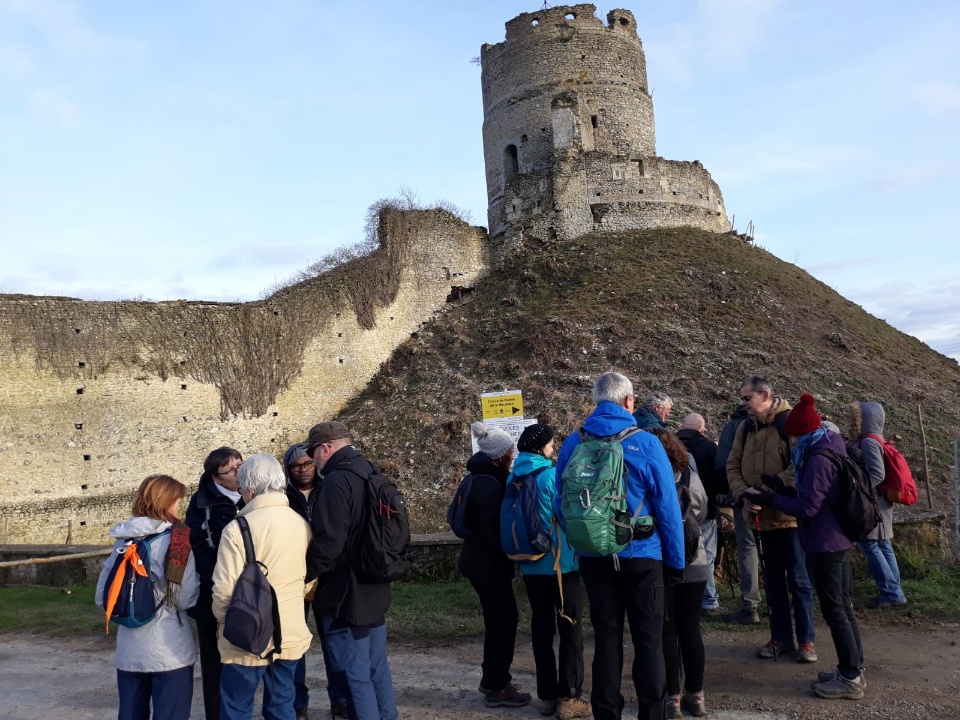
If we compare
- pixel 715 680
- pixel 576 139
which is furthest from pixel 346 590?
pixel 576 139

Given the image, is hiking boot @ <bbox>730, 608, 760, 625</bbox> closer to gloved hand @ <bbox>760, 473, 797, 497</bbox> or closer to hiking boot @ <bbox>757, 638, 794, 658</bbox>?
hiking boot @ <bbox>757, 638, 794, 658</bbox>

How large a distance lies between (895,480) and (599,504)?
3.73 m

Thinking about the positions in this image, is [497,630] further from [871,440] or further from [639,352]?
[639,352]

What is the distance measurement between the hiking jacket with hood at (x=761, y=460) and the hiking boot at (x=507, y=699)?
209 centimetres

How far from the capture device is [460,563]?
5008 millimetres

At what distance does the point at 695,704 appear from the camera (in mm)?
4336

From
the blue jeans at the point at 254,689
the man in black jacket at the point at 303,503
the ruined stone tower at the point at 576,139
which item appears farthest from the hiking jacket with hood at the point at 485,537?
the ruined stone tower at the point at 576,139

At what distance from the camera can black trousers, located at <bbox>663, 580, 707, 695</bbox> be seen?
4371 millimetres

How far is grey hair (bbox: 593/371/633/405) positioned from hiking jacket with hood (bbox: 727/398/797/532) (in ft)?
6.19

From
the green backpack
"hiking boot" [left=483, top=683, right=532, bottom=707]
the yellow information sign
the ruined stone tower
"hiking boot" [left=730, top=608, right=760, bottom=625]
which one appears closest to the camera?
the green backpack

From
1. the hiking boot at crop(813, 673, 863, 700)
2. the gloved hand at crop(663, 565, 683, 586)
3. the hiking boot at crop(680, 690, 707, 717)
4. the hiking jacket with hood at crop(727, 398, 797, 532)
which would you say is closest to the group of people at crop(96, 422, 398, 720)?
the gloved hand at crop(663, 565, 683, 586)

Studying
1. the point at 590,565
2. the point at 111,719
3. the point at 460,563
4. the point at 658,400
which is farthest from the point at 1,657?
the point at 658,400

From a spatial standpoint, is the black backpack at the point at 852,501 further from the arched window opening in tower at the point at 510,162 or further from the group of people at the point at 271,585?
the arched window opening in tower at the point at 510,162

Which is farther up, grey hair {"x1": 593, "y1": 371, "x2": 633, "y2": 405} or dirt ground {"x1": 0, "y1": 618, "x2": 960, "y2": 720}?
grey hair {"x1": 593, "y1": 371, "x2": 633, "y2": 405}
